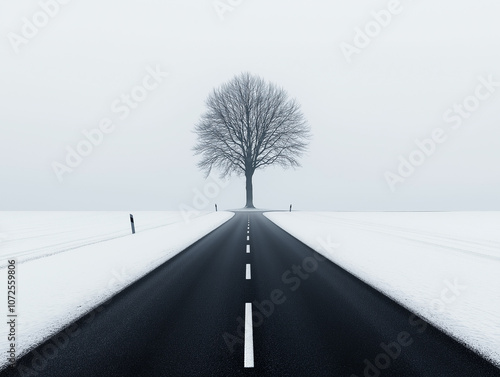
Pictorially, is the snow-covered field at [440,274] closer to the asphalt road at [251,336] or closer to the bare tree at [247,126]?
the asphalt road at [251,336]

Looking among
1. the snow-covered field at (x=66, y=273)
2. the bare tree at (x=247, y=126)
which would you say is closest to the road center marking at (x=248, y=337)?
the snow-covered field at (x=66, y=273)

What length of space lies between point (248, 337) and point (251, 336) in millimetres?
51

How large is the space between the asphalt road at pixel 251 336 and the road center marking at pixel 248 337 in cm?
1

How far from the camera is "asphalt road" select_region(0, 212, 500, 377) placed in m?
3.34

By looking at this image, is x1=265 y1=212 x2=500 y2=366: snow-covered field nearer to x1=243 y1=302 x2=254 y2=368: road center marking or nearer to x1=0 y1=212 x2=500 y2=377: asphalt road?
x1=0 y1=212 x2=500 y2=377: asphalt road

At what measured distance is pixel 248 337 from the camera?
13.4ft

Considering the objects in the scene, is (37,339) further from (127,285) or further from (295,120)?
(295,120)

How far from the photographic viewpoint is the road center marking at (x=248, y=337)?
11.3 feet

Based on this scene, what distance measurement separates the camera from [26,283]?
682cm

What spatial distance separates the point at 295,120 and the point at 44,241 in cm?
3391

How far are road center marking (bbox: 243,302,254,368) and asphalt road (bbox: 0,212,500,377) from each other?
0.01m

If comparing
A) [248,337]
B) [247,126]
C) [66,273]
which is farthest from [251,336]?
[247,126]

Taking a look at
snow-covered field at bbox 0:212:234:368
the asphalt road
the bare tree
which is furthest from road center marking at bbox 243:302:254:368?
the bare tree

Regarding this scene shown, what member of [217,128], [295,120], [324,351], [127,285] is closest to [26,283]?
[127,285]
